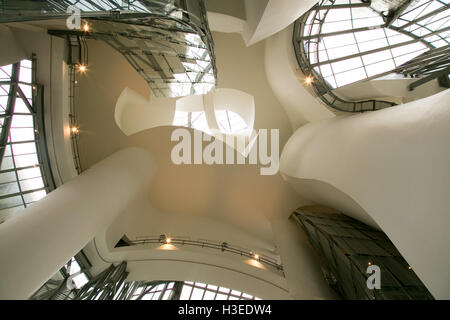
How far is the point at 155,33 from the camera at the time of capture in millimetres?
7336

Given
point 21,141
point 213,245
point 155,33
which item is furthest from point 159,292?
point 155,33

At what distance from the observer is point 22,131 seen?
9523mm

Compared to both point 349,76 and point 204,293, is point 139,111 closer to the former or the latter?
point 349,76

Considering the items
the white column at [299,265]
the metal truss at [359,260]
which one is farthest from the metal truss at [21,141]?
the metal truss at [359,260]

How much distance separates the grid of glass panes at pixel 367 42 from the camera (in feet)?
44.3

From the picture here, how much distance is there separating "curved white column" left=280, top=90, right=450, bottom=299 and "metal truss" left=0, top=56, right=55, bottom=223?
11.7m

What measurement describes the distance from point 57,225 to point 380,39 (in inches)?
767

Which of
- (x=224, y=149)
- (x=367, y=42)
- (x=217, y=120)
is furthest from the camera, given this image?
(x=217, y=120)

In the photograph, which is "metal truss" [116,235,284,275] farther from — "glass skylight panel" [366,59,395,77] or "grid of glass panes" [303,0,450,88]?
"glass skylight panel" [366,59,395,77]

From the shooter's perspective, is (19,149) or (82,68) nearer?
(19,149)

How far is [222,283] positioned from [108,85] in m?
11.9

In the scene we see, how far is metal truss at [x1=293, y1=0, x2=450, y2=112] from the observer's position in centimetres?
1070

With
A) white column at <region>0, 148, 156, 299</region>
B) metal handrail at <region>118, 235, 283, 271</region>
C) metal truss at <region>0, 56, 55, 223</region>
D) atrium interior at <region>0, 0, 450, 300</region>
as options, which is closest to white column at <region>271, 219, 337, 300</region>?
atrium interior at <region>0, 0, 450, 300</region>
